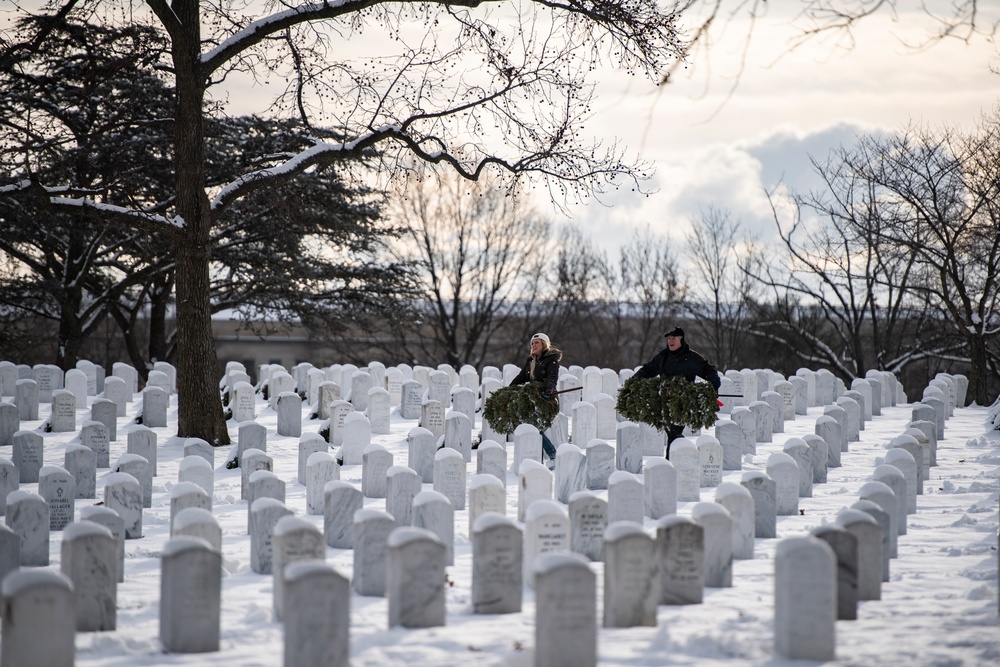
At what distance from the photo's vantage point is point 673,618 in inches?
237

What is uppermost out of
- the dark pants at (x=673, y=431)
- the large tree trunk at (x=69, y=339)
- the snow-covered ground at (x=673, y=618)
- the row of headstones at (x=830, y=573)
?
the large tree trunk at (x=69, y=339)

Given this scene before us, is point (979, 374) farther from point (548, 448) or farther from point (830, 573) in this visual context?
point (830, 573)

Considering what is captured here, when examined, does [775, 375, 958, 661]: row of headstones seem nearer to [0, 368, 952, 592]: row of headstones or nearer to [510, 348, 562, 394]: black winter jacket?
[0, 368, 952, 592]: row of headstones

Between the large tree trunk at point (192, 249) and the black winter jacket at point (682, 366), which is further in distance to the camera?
the large tree trunk at point (192, 249)

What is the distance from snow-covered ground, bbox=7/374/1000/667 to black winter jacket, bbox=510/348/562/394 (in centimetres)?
217

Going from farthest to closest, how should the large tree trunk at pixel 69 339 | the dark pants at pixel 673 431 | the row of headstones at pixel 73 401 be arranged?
the large tree trunk at pixel 69 339 → the row of headstones at pixel 73 401 → the dark pants at pixel 673 431

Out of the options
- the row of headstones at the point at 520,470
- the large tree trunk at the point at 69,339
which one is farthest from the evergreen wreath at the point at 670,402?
the large tree trunk at the point at 69,339

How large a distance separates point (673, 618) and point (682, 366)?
5920mm

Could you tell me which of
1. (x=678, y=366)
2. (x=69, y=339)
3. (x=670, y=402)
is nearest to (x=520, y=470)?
(x=670, y=402)

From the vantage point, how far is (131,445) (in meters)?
11.3

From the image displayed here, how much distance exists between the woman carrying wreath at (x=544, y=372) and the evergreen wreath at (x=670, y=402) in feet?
2.99

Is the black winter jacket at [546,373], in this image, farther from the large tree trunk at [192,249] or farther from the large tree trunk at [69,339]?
the large tree trunk at [69,339]

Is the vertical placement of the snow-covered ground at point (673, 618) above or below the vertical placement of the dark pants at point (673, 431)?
below

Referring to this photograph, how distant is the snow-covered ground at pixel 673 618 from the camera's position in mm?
5336
